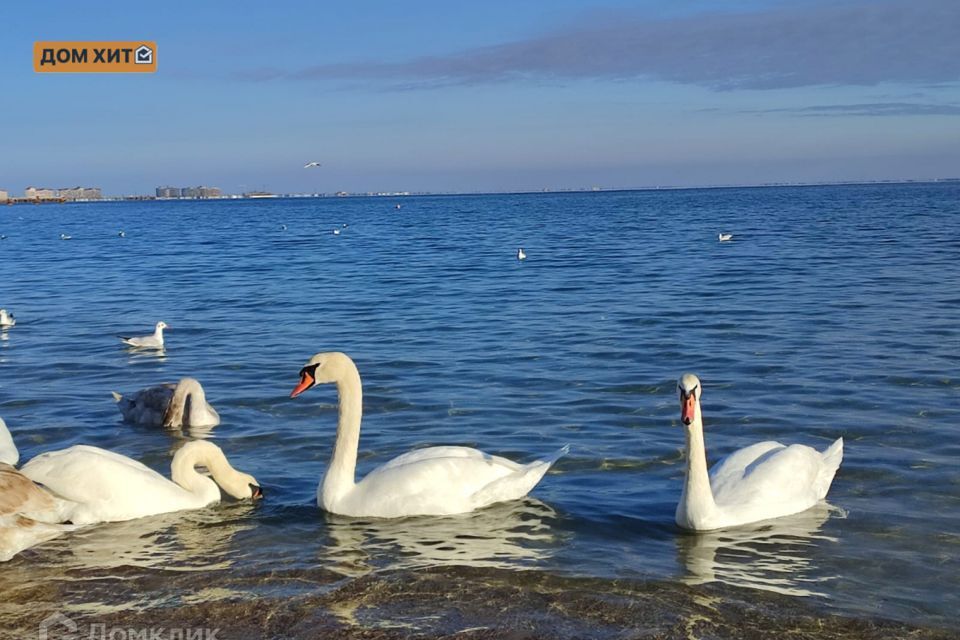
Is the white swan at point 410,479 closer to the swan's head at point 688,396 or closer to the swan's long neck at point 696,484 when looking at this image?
the swan's long neck at point 696,484

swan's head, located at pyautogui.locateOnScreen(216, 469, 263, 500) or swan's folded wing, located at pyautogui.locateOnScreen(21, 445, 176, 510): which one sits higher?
swan's folded wing, located at pyautogui.locateOnScreen(21, 445, 176, 510)

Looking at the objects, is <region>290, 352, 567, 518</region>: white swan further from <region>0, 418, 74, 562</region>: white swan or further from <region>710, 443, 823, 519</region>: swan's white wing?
<region>0, 418, 74, 562</region>: white swan

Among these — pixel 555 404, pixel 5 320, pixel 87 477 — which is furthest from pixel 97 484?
pixel 5 320

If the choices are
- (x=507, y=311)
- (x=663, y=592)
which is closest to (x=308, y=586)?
(x=663, y=592)

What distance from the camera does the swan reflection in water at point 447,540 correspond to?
6.84 metres

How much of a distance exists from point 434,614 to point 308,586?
0.93 meters

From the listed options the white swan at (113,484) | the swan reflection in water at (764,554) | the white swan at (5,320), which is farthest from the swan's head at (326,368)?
the white swan at (5,320)

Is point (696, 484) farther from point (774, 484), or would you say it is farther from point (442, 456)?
point (442, 456)

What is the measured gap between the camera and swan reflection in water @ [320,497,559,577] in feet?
22.4

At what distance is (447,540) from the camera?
733 centimetres

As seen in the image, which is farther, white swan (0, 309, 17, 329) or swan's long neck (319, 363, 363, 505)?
white swan (0, 309, 17, 329)

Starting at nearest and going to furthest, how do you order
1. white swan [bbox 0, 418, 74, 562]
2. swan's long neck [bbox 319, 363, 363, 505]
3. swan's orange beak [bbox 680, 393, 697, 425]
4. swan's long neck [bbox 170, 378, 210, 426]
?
white swan [bbox 0, 418, 74, 562] → swan's orange beak [bbox 680, 393, 697, 425] → swan's long neck [bbox 319, 363, 363, 505] → swan's long neck [bbox 170, 378, 210, 426]

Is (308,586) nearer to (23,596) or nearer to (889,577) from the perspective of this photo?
(23,596)

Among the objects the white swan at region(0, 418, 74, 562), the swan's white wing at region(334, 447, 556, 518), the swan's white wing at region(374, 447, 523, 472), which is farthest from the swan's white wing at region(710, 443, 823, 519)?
the white swan at region(0, 418, 74, 562)
